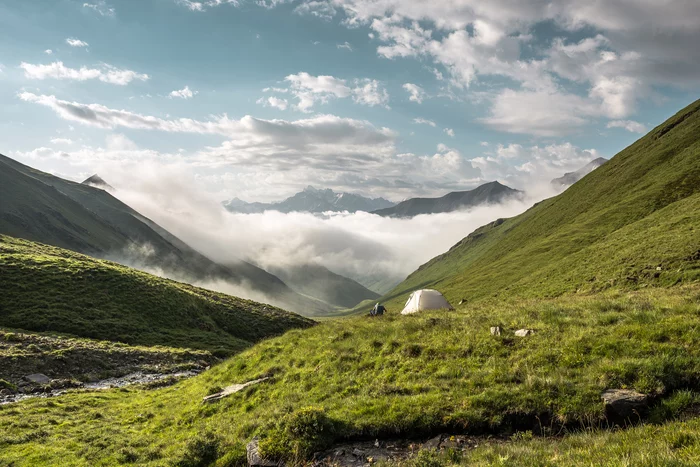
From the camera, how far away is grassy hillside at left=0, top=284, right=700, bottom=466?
10.9m

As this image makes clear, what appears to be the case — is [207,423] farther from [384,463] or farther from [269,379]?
[384,463]

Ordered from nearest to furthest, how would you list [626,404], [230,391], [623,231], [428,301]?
[626,404] → [230,391] → [428,301] → [623,231]

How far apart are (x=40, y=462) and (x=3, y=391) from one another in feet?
54.6

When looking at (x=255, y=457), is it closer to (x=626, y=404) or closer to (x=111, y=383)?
(x=626, y=404)

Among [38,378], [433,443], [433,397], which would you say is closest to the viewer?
[433,443]

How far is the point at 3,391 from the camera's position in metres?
26.8

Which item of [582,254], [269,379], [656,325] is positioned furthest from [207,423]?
[582,254]

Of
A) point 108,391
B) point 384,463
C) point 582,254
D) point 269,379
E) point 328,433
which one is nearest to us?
point 384,463

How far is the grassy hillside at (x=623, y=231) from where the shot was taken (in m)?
48.7

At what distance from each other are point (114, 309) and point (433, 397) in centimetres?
5438

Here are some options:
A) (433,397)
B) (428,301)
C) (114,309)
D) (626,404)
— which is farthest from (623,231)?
(114,309)

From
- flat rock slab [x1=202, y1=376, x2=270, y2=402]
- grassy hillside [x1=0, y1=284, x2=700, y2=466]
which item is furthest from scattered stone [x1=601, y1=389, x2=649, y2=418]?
flat rock slab [x1=202, y1=376, x2=270, y2=402]

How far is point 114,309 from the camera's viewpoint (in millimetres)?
53094

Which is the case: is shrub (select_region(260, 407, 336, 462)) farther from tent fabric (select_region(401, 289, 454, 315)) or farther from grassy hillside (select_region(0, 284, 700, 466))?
tent fabric (select_region(401, 289, 454, 315))
